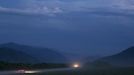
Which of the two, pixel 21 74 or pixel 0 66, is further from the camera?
pixel 0 66

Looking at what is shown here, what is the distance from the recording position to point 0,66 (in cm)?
16712

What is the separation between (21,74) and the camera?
9262cm

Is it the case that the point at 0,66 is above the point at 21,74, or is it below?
above

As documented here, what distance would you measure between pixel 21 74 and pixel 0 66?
249 ft
